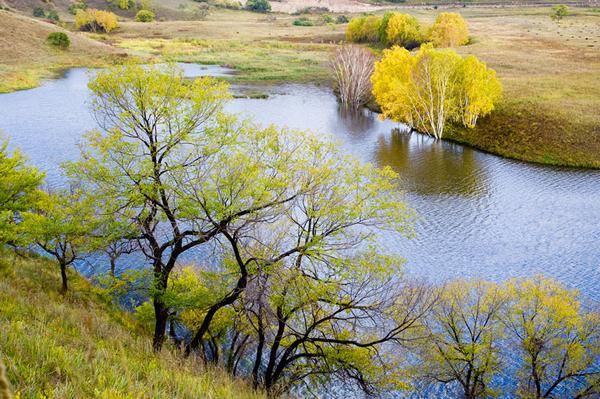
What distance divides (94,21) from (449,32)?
94303 mm

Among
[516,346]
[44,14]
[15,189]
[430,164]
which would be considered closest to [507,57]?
[430,164]

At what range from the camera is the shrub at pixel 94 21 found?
13150 centimetres

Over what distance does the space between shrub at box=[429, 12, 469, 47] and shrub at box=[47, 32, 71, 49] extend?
75848 mm

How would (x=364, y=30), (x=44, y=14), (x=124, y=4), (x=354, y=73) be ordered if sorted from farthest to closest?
(x=124, y=4) < (x=44, y=14) < (x=364, y=30) < (x=354, y=73)

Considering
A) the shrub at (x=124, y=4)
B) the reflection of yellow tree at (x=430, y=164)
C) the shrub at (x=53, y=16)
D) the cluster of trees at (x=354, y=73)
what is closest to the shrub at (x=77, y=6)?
the shrub at (x=53, y=16)

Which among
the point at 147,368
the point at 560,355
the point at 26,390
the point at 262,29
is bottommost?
the point at 560,355

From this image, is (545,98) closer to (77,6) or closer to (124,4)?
(124,4)

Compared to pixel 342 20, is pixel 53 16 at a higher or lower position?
higher

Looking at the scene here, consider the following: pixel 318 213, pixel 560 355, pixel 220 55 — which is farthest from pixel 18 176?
pixel 220 55

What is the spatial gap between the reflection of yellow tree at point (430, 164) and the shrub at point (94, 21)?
10741 centimetres

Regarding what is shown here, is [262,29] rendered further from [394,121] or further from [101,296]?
[101,296]

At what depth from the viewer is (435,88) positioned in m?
53.7

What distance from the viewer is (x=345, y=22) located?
564ft

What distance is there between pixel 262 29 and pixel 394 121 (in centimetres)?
11099
